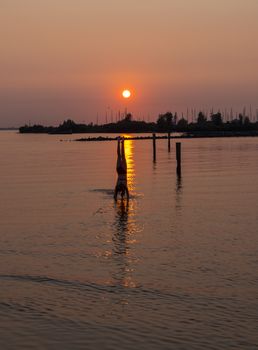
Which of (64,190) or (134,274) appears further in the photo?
(64,190)

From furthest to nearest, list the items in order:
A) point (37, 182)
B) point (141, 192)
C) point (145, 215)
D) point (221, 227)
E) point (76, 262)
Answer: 1. point (37, 182)
2. point (141, 192)
3. point (145, 215)
4. point (221, 227)
5. point (76, 262)

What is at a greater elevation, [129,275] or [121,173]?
[121,173]

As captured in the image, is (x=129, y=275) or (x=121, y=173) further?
(x=121, y=173)

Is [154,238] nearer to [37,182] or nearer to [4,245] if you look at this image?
[4,245]

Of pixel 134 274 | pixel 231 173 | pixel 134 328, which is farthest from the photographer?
pixel 231 173

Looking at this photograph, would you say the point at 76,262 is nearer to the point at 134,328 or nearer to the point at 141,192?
the point at 134,328

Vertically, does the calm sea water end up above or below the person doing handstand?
below

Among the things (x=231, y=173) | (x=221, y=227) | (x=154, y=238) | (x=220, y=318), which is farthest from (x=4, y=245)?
(x=231, y=173)

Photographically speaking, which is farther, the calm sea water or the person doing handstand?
the person doing handstand

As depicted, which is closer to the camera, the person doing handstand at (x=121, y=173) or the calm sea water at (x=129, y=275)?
the calm sea water at (x=129, y=275)

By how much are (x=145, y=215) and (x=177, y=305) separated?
1245 centimetres

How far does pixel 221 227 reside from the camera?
20234mm

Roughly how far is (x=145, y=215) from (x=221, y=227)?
4402mm

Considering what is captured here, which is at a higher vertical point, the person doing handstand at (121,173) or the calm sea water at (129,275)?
the person doing handstand at (121,173)
